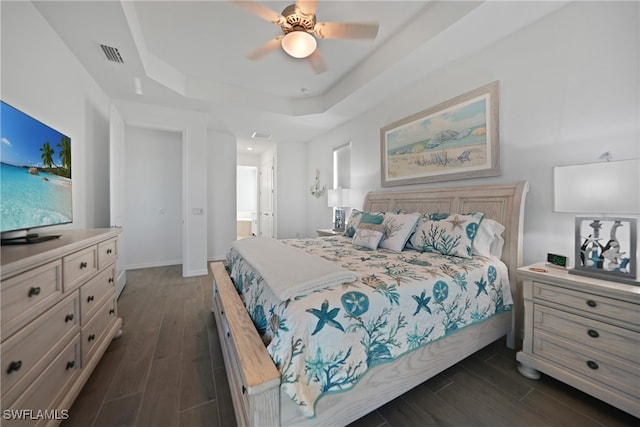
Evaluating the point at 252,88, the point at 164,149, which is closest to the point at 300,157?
the point at 252,88

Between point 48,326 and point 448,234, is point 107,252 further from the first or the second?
point 448,234

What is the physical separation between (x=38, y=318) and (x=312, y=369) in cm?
124

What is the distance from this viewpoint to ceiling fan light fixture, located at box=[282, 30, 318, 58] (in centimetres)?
201

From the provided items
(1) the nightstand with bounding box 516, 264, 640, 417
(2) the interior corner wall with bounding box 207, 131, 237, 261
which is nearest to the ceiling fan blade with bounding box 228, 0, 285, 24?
(1) the nightstand with bounding box 516, 264, 640, 417

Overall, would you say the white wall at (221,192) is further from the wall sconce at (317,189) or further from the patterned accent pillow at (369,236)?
the patterned accent pillow at (369,236)

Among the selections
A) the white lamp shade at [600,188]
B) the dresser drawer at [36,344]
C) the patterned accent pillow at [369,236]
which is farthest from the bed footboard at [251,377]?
the white lamp shade at [600,188]

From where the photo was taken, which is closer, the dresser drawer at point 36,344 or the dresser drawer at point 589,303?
the dresser drawer at point 36,344

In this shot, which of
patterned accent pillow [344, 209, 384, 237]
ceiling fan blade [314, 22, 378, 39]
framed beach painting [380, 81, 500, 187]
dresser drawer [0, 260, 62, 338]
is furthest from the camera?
patterned accent pillow [344, 209, 384, 237]

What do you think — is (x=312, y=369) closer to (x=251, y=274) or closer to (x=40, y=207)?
(x=251, y=274)

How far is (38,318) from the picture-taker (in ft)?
3.52

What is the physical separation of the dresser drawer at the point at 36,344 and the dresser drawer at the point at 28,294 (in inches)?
1.8

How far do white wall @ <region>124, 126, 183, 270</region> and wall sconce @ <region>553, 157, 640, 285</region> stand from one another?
5.37 meters

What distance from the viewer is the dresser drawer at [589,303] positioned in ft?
4.14

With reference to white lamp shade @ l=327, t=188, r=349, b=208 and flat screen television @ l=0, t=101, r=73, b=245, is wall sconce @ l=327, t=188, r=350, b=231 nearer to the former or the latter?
white lamp shade @ l=327, t=188, r=349, b=208
